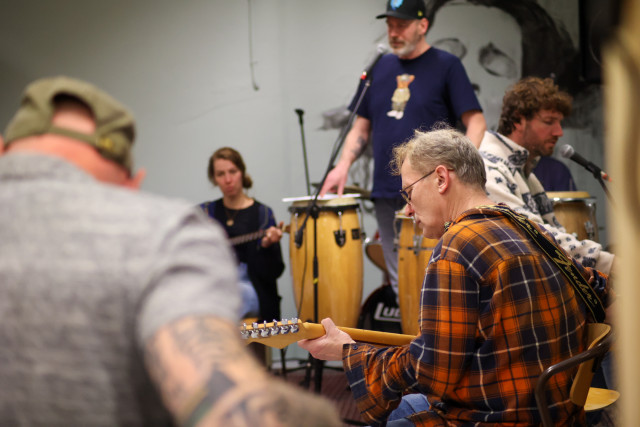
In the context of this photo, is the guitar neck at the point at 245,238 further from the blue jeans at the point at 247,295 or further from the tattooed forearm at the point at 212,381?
the tattooed forearm at the point at 212,381

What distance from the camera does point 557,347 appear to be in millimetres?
1519

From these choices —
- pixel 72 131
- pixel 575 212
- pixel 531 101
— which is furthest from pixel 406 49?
pixel 72 131

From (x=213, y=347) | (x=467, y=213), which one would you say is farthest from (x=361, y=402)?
(x=213, y=347)

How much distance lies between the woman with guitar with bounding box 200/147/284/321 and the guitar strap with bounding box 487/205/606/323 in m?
2.28

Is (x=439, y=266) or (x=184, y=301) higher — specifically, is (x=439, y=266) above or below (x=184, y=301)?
below

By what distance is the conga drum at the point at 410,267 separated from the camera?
3100 millimetres

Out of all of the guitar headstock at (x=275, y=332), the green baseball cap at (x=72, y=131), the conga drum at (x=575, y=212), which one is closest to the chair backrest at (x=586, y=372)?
the guitar headstock at (x=275, y=332)

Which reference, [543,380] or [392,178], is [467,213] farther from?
[392,178]

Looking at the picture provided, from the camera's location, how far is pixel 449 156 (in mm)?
1744

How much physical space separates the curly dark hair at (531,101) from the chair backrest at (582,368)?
1.37 meters

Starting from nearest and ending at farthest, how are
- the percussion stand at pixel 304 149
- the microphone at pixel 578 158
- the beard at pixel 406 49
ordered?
the microphone at pixel 578 158
the beard at pixel 406 49
the percussion stand at pixel 304 149

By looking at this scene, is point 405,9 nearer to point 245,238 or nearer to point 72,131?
point 245,238

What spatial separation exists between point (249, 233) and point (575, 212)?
6.26 feet

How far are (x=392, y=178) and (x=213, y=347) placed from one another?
8.52ft
